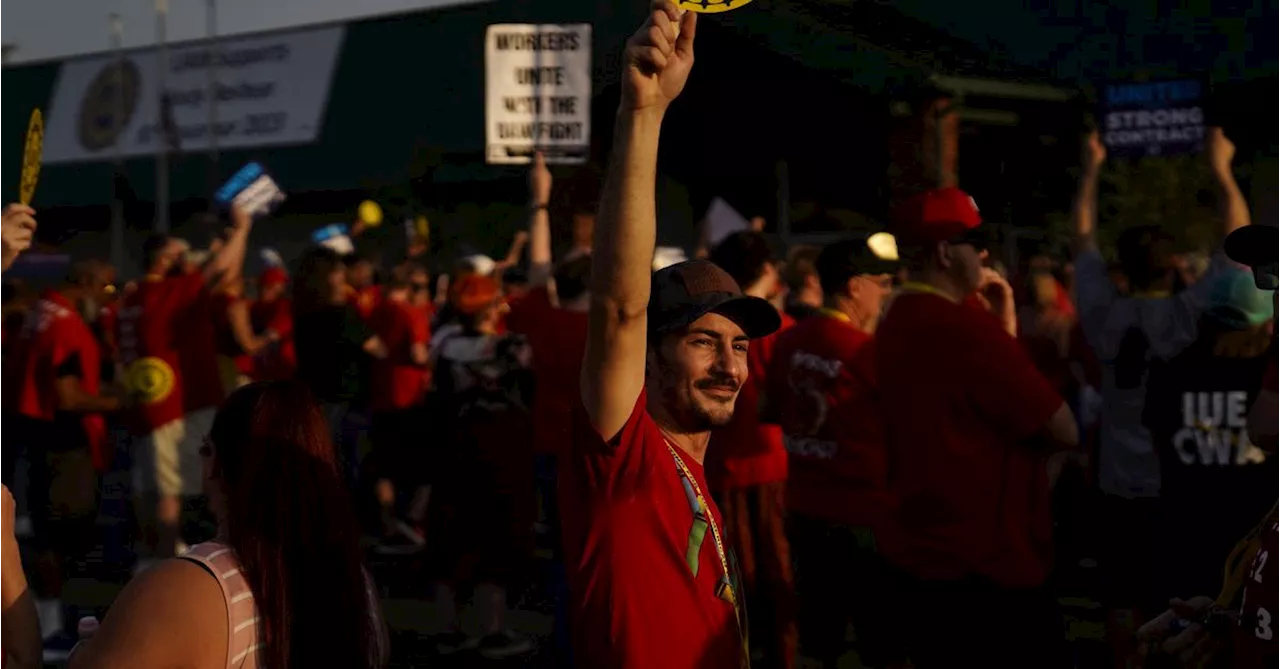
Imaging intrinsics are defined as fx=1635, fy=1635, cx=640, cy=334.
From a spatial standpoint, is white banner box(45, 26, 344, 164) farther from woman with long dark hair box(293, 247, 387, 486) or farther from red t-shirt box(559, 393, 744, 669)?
red t-shirt box(559, 393, 744, 669)

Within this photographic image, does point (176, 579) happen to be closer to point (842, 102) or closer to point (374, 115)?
point (842, 102)

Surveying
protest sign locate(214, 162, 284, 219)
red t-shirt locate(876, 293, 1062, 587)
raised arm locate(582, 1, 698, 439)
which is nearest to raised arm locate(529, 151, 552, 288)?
protest sign locate(214, 162, 284, 219)

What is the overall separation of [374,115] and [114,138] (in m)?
9.61

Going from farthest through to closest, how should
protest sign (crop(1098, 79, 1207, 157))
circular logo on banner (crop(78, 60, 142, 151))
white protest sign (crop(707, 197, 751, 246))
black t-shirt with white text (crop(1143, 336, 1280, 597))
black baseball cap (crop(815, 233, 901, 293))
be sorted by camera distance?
circular logo on banner (crop(78, 60, 142, 151)), white protest sign (crop(707, 197, 751, 246)), protest sign (crop(1098, 79, 1207, 157)), black baseball cap (crop(815, 233, 901, 293)), black t-shirt with white text (crop(1143, 336, 1280, 597))

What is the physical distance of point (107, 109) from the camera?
1452 inches

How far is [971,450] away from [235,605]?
3.05 metres

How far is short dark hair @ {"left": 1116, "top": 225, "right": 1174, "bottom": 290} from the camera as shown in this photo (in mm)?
7098

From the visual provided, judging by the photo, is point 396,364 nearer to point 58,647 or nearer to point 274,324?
point 274,324

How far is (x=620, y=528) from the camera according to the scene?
3.13 m

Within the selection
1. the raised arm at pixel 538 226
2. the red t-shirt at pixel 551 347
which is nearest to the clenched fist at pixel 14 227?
the raised arm at pixel 538 226

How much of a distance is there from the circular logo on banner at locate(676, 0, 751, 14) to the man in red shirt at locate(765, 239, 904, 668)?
446cm

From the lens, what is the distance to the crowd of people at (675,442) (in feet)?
10.1

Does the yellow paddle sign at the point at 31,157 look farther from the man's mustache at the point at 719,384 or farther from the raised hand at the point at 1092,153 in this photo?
the raised hand at the point at 1092,153

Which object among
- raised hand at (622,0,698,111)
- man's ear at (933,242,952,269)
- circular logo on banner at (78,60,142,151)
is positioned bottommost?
man's ear at (933,242,952,269)
